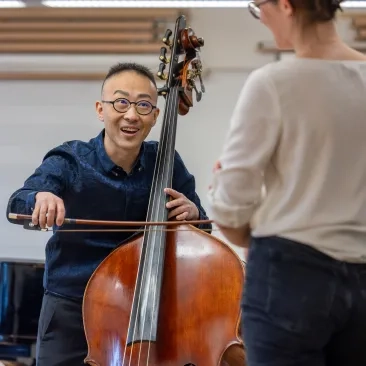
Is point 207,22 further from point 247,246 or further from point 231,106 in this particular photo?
point 247,246

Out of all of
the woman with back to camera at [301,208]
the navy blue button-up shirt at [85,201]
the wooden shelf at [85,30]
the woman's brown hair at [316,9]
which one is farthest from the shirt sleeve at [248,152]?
the wooden shelf at [85,30]

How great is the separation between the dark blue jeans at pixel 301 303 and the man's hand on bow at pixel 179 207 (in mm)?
887

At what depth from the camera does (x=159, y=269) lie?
5.65 ft

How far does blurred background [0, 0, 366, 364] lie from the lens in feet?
10.6

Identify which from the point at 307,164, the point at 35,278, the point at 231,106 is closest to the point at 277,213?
the point at 307,164

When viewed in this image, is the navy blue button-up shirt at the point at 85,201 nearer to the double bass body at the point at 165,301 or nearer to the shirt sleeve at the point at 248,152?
the double bass body at the point at 165,301

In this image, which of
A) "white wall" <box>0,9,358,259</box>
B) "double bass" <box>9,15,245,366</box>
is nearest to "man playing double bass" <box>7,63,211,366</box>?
"double bass" <box>9,15,245,366</box>

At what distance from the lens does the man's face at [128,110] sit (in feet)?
6.84

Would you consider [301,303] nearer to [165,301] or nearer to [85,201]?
[165,301]

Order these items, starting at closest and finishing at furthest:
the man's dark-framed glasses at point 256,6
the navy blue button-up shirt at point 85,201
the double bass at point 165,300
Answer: the man's dark-framed glasses at point 256,6 < the double bass at point 165,300 < the navy blue button-up shirt at point 85,201

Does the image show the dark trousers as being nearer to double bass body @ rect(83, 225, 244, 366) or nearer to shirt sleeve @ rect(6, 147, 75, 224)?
double bass body @ rect(83, 225, 244, 366)

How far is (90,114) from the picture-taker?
130 inches

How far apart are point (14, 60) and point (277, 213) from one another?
104 inches

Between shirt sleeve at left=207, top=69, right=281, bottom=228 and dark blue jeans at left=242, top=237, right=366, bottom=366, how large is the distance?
77 mm
